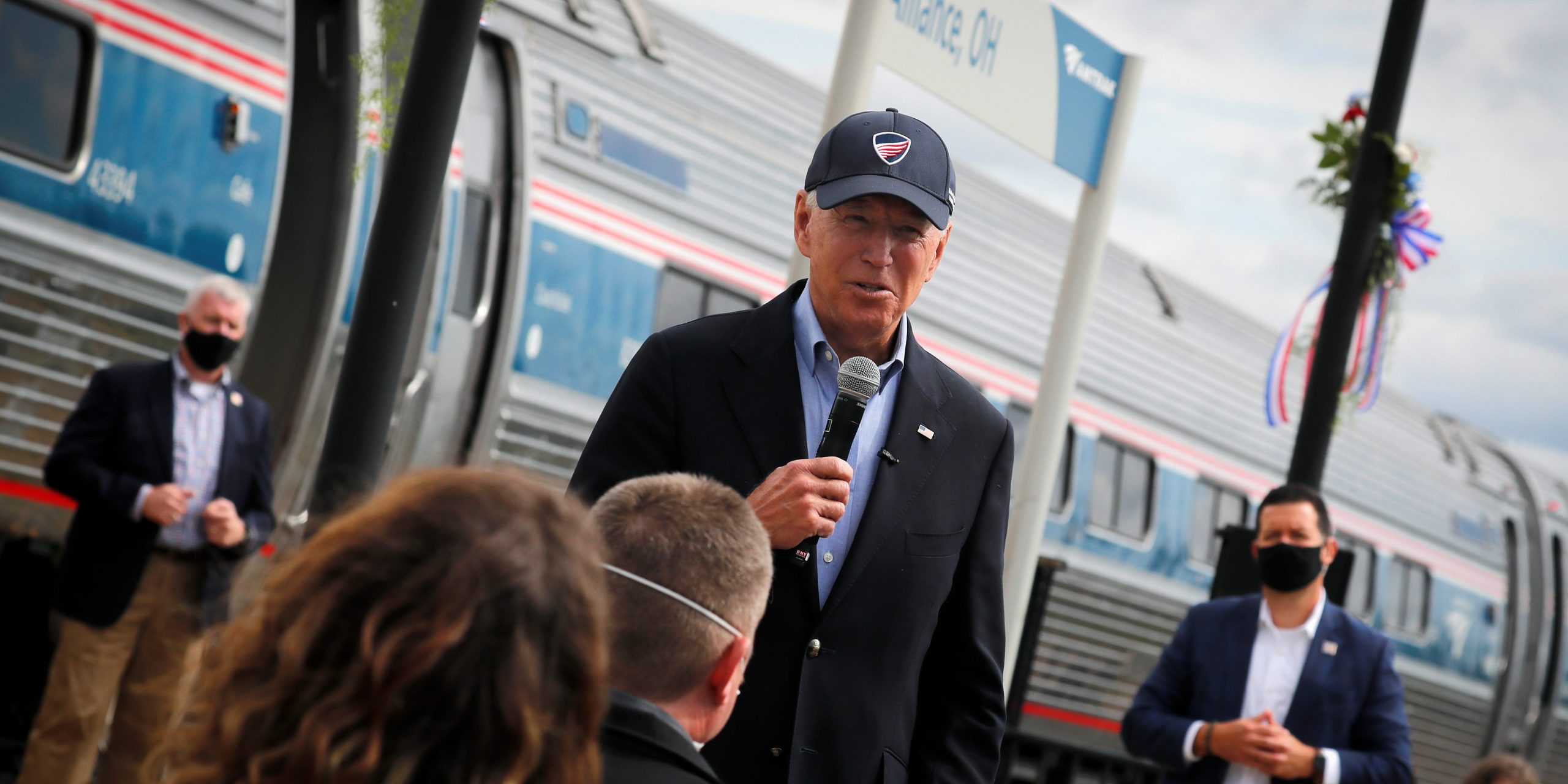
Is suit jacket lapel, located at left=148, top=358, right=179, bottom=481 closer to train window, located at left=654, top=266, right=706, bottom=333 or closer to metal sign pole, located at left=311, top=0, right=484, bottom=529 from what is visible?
metal sign pole, located at left=311, top=0, right=484, bottom=529

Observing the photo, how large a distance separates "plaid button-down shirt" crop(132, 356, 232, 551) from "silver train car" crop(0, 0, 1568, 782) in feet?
1.04

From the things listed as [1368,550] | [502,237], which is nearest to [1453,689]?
[1368,550]

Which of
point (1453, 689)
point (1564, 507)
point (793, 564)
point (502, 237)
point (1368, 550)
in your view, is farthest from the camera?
point (1564, 507)

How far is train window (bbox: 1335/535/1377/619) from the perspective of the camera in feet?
42.5

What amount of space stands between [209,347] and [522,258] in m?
1.70

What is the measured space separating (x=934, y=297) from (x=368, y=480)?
19.3 feet

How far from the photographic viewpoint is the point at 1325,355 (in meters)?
5.98

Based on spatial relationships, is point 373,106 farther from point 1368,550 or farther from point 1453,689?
point 1453,689

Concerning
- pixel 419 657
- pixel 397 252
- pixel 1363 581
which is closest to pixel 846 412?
pixel 419 657

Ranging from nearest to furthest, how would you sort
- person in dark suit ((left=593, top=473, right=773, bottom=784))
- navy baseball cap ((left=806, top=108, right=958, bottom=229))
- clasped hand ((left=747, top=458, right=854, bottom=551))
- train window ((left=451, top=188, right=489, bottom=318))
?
person in dark suit ((left=593, top=473, right=773, bottom=784)) → clasped hand ((left=747, top=458, right=854, bottom=551)) → navy baseball cap ((left=806, top=108, right=958, bottom=229)) → train window ((left=451, top=188, right=489, bottom=318))

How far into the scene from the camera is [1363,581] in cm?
1316

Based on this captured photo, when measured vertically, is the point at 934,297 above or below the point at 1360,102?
below

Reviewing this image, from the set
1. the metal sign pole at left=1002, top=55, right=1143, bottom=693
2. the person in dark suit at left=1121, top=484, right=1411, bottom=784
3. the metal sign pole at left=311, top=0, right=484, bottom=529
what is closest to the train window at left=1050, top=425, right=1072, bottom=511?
the metal sign pole at left=1002, top=55, right=1143, bottom=693

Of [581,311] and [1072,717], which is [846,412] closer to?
[581,311]
